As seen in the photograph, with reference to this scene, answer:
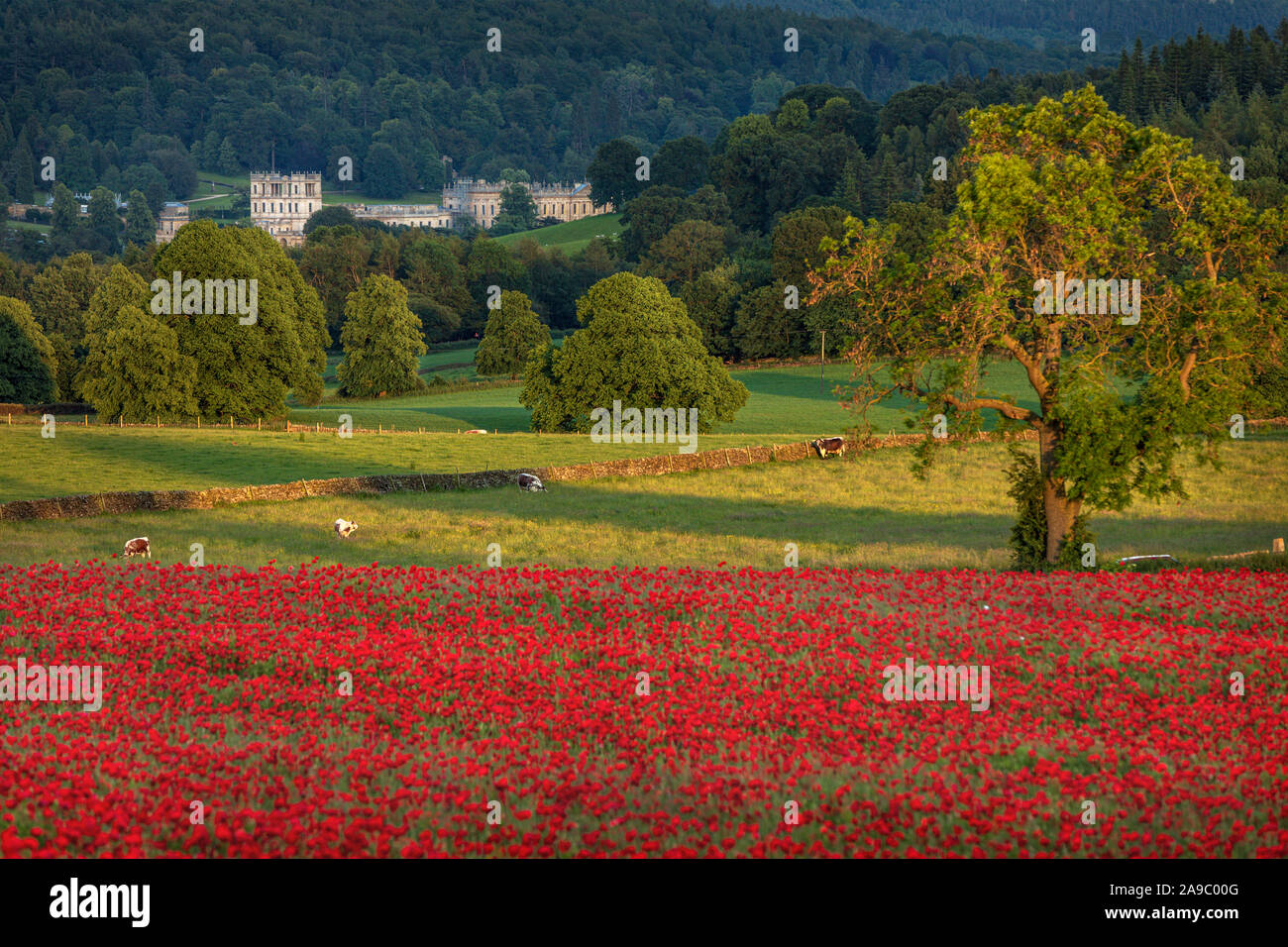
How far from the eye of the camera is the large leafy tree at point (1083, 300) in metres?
29.1

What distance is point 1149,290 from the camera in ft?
102

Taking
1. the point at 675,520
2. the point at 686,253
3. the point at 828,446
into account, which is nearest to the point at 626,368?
the point at 828,446

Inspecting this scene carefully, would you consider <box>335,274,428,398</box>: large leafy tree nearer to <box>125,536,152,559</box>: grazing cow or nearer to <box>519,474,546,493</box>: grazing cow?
<box>519,474,546,493</box>: grazing cow

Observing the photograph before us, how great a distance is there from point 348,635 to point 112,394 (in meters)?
60.1

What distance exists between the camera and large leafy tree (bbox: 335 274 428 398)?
340 ft

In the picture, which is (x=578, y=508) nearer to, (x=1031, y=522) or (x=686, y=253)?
(x=1031, y=522)

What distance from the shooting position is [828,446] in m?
58.0

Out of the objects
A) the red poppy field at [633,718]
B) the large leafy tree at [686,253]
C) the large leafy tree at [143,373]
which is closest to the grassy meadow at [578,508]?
the red poppy field at [633,718]

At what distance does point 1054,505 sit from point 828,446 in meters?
27.4

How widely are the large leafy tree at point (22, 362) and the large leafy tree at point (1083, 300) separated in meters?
81.3

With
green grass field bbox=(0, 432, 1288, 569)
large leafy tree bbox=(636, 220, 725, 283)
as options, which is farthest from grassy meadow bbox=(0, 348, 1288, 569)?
large leafy tree bbox=(636, 220, 725, 283)

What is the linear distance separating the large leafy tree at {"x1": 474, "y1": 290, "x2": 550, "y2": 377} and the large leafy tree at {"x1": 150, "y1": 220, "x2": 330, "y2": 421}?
44392 millimetres
